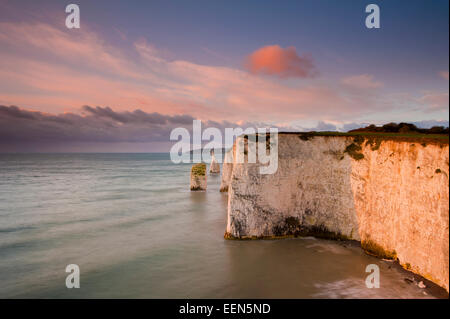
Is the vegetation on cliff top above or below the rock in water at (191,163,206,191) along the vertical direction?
above

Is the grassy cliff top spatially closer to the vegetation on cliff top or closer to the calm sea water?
the vegetation on cliff top

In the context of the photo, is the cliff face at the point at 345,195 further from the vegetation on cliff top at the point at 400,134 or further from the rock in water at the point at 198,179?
the rock in water at the point at 198,179

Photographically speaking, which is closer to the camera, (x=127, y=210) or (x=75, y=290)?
(x=75, y=290)

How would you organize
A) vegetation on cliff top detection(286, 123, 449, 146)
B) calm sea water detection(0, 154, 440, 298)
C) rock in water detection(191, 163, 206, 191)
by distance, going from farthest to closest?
rock in water detection(191, 163, 206, 191)
calm sea water detection(0, 154, 440, 298)
vegetation on cliff top detection(286, 123, 449, 146)

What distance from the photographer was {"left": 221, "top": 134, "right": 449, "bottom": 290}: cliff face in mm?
12617

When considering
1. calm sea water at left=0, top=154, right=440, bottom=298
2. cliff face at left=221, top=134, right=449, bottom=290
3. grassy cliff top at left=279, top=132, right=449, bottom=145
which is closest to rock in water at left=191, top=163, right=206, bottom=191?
calm sea water at left=0, top=154, right=440, bottom=298

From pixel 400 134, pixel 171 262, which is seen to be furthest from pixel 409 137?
pixel 171 262

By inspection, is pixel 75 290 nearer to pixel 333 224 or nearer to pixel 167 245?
pixel 167 245

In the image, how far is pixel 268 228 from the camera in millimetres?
18906
